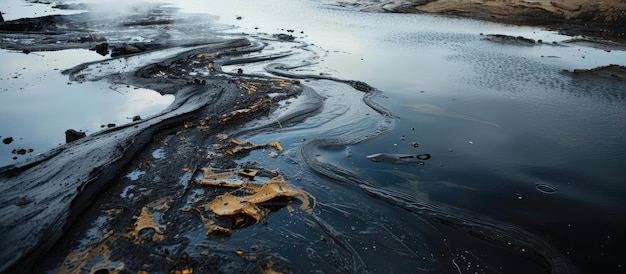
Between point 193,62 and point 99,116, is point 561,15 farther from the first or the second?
point 99,116

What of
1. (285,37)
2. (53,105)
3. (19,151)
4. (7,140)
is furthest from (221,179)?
(285,37)

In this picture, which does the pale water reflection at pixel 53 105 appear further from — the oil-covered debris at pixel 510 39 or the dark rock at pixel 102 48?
the oil-covered debris at pixel 510 39

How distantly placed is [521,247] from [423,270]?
1.41 metres

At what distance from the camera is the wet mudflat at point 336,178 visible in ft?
13.2

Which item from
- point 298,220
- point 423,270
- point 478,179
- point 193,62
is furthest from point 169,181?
point 193,62

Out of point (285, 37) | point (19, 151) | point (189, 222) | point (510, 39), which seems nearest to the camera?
point (189, 222)

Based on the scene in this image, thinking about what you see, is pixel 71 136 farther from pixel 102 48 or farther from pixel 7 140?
pixel 102 48

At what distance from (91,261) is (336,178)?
11.3 feet

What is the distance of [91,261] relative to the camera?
3.77 meters

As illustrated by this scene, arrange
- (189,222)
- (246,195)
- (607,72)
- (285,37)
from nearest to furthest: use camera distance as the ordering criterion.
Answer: (189,222)
(246,195)
(607,72)
(285,37)

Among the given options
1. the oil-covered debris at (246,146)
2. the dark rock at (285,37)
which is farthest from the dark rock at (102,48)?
the oil-covered debris at (246,146)

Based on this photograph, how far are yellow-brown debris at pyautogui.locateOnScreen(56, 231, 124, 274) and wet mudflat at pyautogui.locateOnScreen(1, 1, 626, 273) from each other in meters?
0.02

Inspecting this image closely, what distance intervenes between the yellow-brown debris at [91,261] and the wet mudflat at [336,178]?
17mm

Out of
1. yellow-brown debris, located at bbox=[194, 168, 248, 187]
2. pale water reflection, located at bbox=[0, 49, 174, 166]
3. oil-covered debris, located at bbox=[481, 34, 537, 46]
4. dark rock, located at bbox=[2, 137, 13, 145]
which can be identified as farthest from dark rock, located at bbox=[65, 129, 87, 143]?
oil-covered debris, located at bbox=[481, 34, 537, 46]
